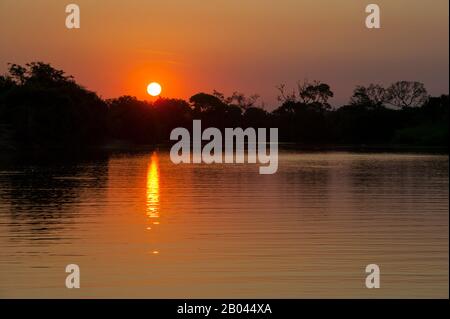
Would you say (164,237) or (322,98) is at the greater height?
(322,98)

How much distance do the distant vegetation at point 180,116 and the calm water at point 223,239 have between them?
163 feet

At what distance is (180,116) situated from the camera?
125438mm

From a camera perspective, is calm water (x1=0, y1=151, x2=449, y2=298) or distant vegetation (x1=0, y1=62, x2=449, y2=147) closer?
calm water (x1=0, y1=151, x2=449, y2=298)

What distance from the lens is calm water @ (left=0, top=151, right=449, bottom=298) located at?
13672 mm

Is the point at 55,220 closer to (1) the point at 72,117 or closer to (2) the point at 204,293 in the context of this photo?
(2) the point at 204,293

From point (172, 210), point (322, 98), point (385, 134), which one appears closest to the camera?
point (172, 210)

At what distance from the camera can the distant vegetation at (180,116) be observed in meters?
83.7

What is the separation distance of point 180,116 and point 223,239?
10752cm

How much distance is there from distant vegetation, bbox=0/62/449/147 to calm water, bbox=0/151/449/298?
4982 cm

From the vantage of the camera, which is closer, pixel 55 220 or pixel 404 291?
pixel 404 291

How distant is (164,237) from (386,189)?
15.5 meters

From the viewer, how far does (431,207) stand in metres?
25.3

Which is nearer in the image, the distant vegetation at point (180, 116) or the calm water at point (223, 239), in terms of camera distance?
the calm water at point (223, 239)
